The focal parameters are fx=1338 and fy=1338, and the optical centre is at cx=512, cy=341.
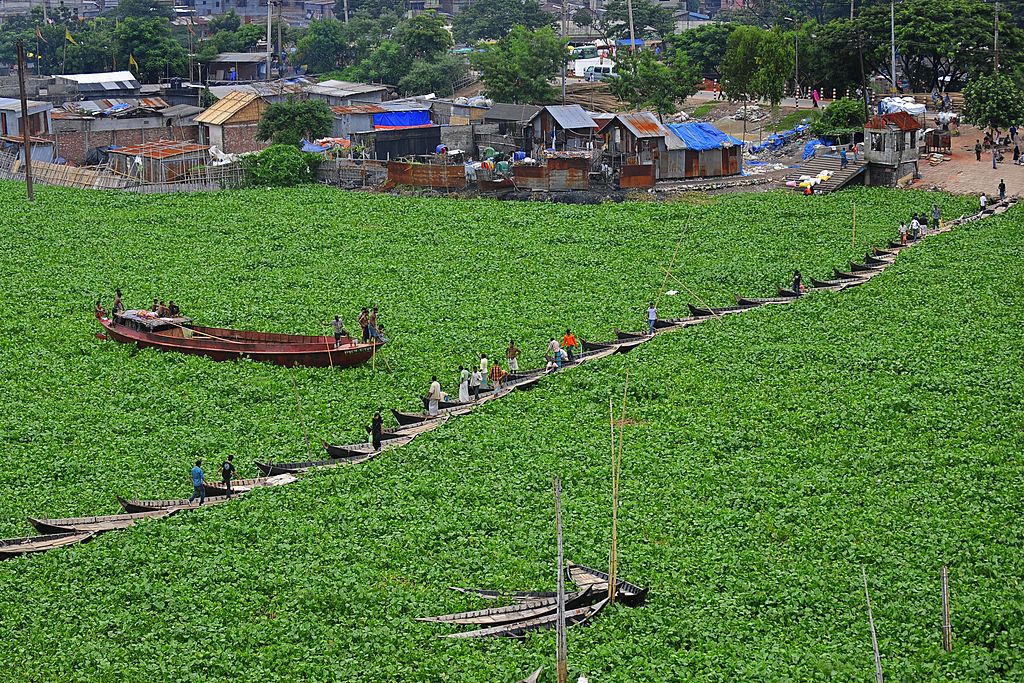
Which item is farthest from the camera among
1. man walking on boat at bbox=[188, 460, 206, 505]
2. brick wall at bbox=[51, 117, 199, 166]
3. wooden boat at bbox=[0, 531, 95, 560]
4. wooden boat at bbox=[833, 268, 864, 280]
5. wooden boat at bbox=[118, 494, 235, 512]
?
brick wall at bbox=[51, 117, 199, 166]

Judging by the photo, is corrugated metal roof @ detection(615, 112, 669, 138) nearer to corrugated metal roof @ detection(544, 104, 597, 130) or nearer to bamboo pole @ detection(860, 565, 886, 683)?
corrugated metal roof @ detection(544, 104, 597, 130)

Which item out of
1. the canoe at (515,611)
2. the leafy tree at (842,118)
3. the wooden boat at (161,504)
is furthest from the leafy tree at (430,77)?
the canoe at (515,611)

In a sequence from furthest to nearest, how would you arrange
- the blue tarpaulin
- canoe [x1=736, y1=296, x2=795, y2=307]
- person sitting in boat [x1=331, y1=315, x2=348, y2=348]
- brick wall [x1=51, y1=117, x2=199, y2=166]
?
1. the blue tarpaulin
2. brick wall [x1=51, y1=117, x2=199, y2=166]
3. canoe [x1=736, y1=296, x2=795, y2=307]
4. person sitting in boat [x1=331, y1=315, x2=348, y2=348]

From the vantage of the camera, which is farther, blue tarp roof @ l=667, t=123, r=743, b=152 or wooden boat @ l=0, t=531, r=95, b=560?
blue tarp roof @ l=667, t=123, r=743, b=152

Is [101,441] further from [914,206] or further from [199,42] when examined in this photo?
[199,42]

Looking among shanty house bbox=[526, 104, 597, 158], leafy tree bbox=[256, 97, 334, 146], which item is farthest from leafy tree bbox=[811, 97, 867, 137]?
leafy tree bbox=[256, 97, 334, 146]

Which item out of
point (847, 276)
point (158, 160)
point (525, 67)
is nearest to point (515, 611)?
point (847, 276)

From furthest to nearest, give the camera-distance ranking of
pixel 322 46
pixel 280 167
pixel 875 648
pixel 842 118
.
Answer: pixel 322 46
pixel 842 118
pixel 280 167
pixel 875 648

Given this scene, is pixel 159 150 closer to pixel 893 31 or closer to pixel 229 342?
pixel 229 342
